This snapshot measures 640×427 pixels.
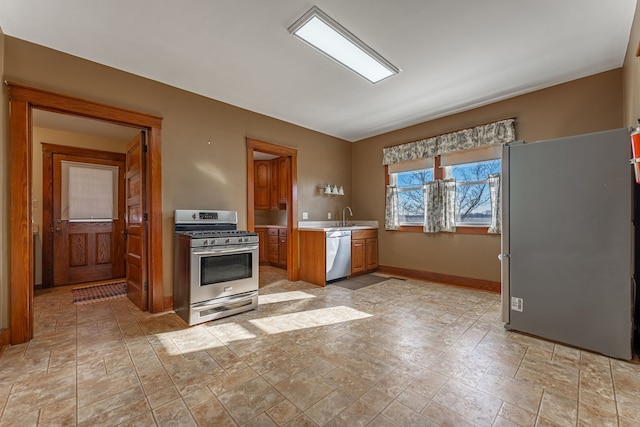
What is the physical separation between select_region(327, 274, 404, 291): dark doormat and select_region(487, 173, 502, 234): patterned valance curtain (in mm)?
1841

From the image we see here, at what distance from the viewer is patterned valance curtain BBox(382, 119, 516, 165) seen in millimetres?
3674

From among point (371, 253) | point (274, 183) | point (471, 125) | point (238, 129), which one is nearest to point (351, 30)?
point (238, 129)

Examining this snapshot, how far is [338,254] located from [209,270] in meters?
2.16

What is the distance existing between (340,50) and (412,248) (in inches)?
133

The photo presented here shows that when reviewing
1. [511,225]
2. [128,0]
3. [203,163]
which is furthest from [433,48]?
[203,163]

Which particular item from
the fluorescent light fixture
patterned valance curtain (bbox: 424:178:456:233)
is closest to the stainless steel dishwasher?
patterned valance curtain (bbox: 424:178:456:233)

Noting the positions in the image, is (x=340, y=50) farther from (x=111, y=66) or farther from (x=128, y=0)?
(x=111, y=66)

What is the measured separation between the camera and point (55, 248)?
14.0 feet

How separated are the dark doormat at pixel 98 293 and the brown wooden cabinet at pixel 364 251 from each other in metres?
3.55

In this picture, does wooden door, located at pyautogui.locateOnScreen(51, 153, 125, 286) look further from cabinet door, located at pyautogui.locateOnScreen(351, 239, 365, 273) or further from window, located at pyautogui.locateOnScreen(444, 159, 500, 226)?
window, located at pyautogui.locateOnScreen(444, 159, 500, 226)

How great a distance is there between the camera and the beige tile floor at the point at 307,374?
148 centimetres

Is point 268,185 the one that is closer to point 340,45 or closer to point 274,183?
point 274,183

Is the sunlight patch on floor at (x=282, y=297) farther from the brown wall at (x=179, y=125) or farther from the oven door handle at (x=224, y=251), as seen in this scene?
the brown wall at (x=179, y=125)

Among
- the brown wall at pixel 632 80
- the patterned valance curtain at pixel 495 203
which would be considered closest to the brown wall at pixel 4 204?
the brown wall at pixel 632 80
